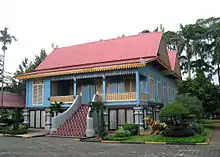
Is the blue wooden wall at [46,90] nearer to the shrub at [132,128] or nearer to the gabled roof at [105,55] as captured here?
the gabled roof at [105,55]

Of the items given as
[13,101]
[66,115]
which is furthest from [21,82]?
[66,115]

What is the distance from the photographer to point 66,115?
20656 millimetres

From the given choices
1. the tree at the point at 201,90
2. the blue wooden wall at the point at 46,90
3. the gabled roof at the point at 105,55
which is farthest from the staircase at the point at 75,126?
the tree at the point at 201,90

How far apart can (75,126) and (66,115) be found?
150cm

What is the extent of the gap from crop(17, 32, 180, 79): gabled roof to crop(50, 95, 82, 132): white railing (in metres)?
2.60

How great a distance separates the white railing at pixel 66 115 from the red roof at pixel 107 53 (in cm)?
360

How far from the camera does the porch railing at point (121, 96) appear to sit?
2006cm

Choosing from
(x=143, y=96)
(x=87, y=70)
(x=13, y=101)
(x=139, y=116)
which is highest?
(x=87, y=70)

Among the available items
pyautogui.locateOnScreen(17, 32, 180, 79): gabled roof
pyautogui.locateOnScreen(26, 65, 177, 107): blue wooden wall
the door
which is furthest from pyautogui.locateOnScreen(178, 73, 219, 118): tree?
the door

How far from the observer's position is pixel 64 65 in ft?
83.9

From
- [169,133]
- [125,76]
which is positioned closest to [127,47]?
[125,76]

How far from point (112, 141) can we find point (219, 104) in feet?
76.4

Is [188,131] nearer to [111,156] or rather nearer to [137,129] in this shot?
[137,129]

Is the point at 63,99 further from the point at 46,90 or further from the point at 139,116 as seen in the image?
the point at 139,116
